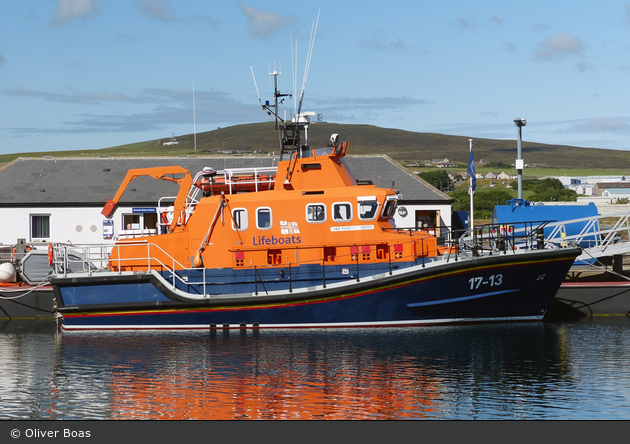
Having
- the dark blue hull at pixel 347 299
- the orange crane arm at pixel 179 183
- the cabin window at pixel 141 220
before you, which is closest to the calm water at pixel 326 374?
the dark blue hull at pixel 347 299

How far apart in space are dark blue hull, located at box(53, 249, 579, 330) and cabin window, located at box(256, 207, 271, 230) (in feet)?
4.28

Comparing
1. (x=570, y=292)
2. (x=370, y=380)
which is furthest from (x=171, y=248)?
(x=570, y=292)

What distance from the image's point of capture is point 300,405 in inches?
402

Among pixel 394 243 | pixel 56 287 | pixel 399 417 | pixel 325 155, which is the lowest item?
pixel 399 417

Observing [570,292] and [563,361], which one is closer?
[563,361]

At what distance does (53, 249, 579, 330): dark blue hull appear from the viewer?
15.5 metres

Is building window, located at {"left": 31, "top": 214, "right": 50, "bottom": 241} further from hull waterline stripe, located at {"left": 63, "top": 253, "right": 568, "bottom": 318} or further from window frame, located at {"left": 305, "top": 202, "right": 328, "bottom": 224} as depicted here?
window frame, located at {"left": 305, "top": 202, "right": 328, "bottom": 224}

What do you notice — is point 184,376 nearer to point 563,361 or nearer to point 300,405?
point 300,405

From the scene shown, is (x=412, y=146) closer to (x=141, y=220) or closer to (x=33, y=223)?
(x=141, y=220)

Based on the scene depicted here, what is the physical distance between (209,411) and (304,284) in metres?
6.32

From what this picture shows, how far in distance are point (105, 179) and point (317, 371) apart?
18.0 m

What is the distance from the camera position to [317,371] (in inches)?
482

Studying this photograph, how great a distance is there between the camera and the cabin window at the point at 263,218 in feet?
53.0

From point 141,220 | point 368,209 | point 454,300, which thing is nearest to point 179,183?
point 368,209
